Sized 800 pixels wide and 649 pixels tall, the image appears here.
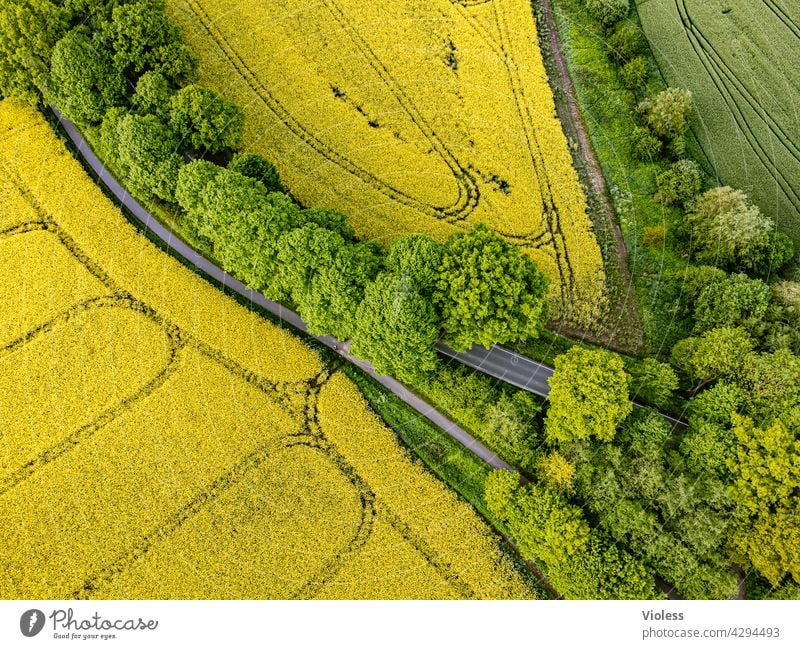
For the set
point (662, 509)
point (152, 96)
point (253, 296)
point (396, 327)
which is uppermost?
point (152, 96)

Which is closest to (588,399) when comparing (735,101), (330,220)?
(330,220)

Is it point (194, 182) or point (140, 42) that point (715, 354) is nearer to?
point (194, 182)

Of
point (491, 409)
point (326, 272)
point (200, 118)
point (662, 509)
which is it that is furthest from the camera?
point (200, 118)

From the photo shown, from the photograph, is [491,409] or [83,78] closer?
[491,409]

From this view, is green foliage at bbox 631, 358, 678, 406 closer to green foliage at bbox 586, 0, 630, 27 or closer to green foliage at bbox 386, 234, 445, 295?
green foliage at bbox 386, 234, 445, 295

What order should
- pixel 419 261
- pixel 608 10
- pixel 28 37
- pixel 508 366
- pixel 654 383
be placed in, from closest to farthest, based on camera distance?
pixel 419 261 → pixel 654 383 → pixel 508 366 → pixel 28 37 → pixel 608 10

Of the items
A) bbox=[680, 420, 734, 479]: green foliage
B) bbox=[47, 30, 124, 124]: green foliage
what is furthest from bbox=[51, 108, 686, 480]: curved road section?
bbox=[47, 30, 124, 124]: green foliage

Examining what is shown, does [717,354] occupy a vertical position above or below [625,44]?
below
